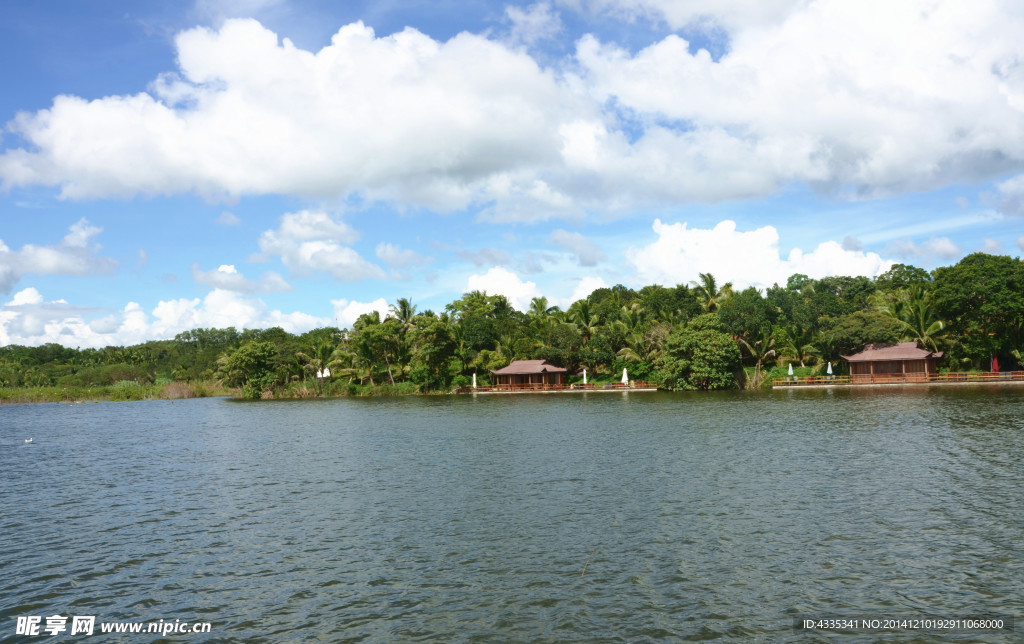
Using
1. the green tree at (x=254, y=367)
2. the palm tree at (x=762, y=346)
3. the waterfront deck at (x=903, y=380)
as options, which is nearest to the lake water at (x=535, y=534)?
the waterfront deck at (x=903, y=380)

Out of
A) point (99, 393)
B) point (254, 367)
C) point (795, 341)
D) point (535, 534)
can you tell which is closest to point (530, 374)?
point (795, 341)

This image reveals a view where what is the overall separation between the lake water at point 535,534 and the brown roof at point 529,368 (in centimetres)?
3925

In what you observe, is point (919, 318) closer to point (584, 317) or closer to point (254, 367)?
point (584, 317)

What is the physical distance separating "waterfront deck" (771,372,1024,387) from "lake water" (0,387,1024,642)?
27.1 m

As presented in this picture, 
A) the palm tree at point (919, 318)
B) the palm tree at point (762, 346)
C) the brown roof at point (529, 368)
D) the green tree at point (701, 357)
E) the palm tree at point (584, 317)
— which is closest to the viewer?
the palm tree at point (919, 318)

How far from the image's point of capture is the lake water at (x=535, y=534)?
34.0ft

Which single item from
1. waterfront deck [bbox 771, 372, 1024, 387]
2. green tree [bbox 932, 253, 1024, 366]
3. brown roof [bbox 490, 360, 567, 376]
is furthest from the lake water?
brown roof [bbox 490, 360, 567, 376]

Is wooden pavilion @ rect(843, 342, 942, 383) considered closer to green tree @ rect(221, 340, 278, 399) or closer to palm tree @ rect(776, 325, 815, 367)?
palm tree @ rect(776, 325, 815, 367)

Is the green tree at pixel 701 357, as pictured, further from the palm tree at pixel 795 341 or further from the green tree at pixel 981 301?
the green tree at pixel 981 301

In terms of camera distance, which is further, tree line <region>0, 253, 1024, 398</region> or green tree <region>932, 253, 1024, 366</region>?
tree line <region>0, 253, 1024, 398</region>

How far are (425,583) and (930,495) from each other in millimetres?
13703

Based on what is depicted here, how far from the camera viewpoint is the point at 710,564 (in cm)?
1230

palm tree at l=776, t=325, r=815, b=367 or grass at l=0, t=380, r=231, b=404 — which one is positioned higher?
palm tree at l=776, t=325, r=815, b=367

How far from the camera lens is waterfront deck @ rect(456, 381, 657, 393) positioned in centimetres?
6569
